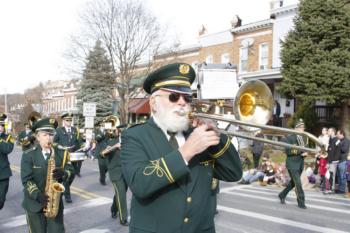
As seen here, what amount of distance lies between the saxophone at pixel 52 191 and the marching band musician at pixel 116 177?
102 inches

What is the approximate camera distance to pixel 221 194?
11.2 m

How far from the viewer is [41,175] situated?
508 centimetres

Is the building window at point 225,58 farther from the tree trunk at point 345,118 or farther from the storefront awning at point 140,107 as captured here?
the tree trunk at point 345,118

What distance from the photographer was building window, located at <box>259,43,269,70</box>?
2812 centimetres

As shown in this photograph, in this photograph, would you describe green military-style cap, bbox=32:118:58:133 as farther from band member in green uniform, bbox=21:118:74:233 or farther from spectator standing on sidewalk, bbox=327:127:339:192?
spectator standing on sidewalk, bbox=327:127:339:192

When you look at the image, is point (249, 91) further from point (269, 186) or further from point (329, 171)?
point (269, 186)

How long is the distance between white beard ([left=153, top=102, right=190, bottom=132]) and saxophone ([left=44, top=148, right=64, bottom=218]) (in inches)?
104

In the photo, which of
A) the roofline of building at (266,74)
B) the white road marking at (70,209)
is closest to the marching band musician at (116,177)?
the white road marking at (70,209)

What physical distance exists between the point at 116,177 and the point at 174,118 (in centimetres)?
540

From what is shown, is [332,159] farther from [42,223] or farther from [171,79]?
[171,79]

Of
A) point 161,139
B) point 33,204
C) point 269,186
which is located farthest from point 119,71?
point 161,139

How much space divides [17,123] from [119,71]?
24.3 m

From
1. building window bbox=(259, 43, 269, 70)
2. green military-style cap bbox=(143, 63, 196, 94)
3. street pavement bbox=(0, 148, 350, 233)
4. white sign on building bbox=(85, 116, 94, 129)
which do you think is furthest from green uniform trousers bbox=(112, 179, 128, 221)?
building window bbox=(259, 43, 269, 70)

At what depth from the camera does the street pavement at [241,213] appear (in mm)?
7520
